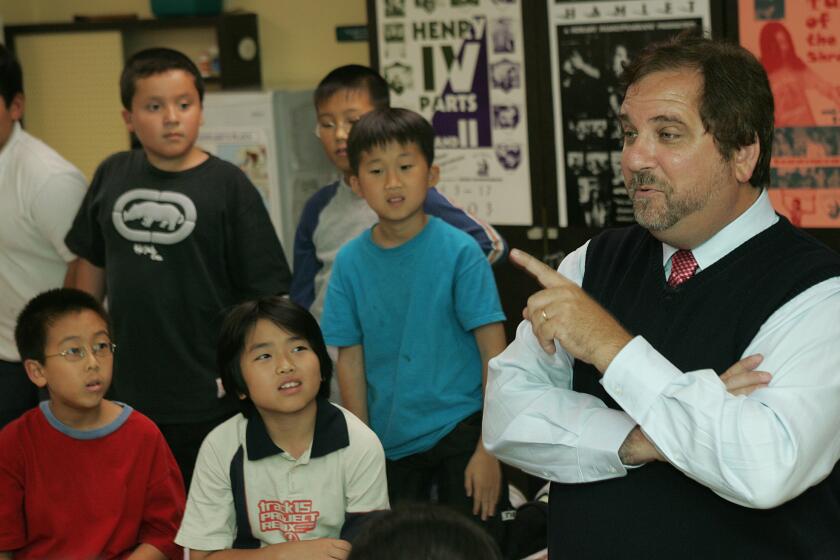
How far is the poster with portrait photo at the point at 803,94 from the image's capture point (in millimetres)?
3648

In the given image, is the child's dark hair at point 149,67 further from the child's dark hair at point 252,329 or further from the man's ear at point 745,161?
the man's ear at point 745,161

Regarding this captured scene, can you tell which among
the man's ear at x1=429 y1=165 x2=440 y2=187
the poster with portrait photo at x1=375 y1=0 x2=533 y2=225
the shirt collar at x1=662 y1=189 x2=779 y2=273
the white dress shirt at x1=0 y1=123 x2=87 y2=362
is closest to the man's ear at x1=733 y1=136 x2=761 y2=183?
the shirt collar at x1=662 y1=189 x2=779 y2=273

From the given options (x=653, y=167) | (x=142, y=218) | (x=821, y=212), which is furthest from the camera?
(x=821, y=212)

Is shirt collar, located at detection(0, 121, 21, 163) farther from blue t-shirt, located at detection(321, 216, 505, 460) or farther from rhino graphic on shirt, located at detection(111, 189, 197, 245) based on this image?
blue t-shirt, located at detection(321, 216, 505, 460)

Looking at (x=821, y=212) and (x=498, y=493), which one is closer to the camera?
(x=498, y=493)

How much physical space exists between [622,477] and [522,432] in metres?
0.17

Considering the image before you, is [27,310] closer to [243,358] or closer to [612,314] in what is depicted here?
[243,358]

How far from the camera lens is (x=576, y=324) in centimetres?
180

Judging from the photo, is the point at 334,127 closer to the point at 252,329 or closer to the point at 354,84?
the point at 354,84

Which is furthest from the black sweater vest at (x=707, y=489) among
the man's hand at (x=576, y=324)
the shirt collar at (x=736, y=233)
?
the man's hand at (x=576, y=324)

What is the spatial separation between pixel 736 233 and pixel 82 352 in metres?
1.61

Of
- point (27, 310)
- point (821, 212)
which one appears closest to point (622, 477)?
point (27, 310)

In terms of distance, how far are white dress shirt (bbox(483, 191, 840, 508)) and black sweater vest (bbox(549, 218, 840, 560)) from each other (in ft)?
0.10

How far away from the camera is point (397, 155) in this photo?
280 centimetres
